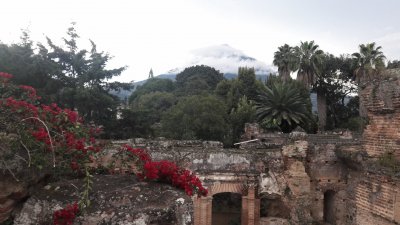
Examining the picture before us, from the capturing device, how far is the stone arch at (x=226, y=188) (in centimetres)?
1324

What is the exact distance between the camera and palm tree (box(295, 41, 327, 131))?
122 ft

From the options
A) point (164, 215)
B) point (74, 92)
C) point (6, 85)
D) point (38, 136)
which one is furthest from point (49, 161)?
point (74, 92)

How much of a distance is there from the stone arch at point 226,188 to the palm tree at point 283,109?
1749 cm

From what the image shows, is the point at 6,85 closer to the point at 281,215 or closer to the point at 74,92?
the point at 281,215

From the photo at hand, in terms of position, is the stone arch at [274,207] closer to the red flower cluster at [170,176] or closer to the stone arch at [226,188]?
the stone arch at [226,188]

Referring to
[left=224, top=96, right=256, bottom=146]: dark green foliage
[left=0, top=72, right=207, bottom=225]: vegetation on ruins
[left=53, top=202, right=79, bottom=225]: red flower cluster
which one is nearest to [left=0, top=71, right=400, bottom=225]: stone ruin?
[left=0, top=72, right=207, bottom=225]: vegetation on ruins

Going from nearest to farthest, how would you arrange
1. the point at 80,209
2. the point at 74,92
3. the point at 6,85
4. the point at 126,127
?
1. the point at 80,209
2. the point at 6,85
3. the point at 74,92
4. the point at 126,127

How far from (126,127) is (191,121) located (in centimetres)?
467

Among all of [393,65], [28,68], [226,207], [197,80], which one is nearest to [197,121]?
[226,207]

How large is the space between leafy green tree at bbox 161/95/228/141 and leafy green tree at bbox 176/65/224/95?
19.1m

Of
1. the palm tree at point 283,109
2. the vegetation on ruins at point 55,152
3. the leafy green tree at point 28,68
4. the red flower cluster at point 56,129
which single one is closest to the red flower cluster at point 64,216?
the vegetation on ruins at point 55,152

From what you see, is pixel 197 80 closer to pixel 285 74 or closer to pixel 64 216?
pixel 285 74

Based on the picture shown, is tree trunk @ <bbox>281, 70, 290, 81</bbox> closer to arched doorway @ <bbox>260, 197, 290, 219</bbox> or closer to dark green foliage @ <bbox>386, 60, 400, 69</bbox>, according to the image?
dark green foliage @ <bbox>386, 60, 400, 69</bbox>

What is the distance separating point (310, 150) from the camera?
13.9m
